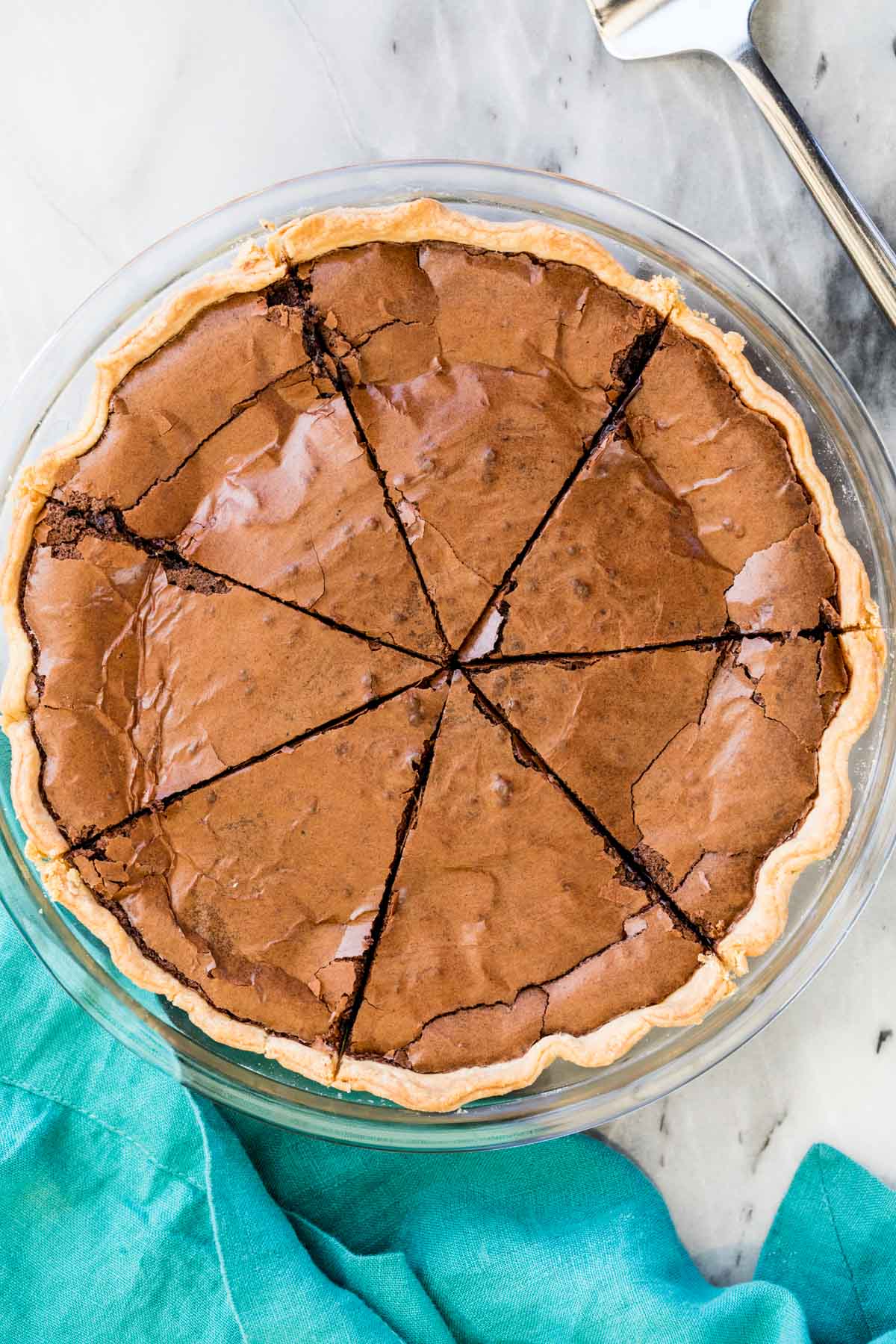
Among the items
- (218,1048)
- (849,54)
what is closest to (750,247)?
(849,54)

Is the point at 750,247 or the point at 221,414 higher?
the point at 221,414

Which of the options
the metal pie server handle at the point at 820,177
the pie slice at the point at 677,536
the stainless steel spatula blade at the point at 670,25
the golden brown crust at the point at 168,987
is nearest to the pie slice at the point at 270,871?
the golden brown crust at the point at 168,987

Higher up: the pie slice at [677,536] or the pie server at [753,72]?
the pie server at [753,72]

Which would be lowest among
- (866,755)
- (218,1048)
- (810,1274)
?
(810,1274)

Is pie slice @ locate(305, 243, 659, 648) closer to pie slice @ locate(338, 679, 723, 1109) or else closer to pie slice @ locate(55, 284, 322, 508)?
pie slice @ locate(55, 284, 322, 508)

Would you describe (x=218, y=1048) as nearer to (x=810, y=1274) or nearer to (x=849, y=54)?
(x=810, y=1274)

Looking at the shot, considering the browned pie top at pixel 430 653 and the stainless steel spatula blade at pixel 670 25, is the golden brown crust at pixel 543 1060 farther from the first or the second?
the stainless steel spatula blade at pixel 670 25

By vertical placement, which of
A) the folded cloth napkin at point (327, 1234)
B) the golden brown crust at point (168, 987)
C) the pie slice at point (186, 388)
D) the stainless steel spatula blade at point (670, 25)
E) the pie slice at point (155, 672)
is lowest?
the folded cloth napkin at point (327, 1234)
